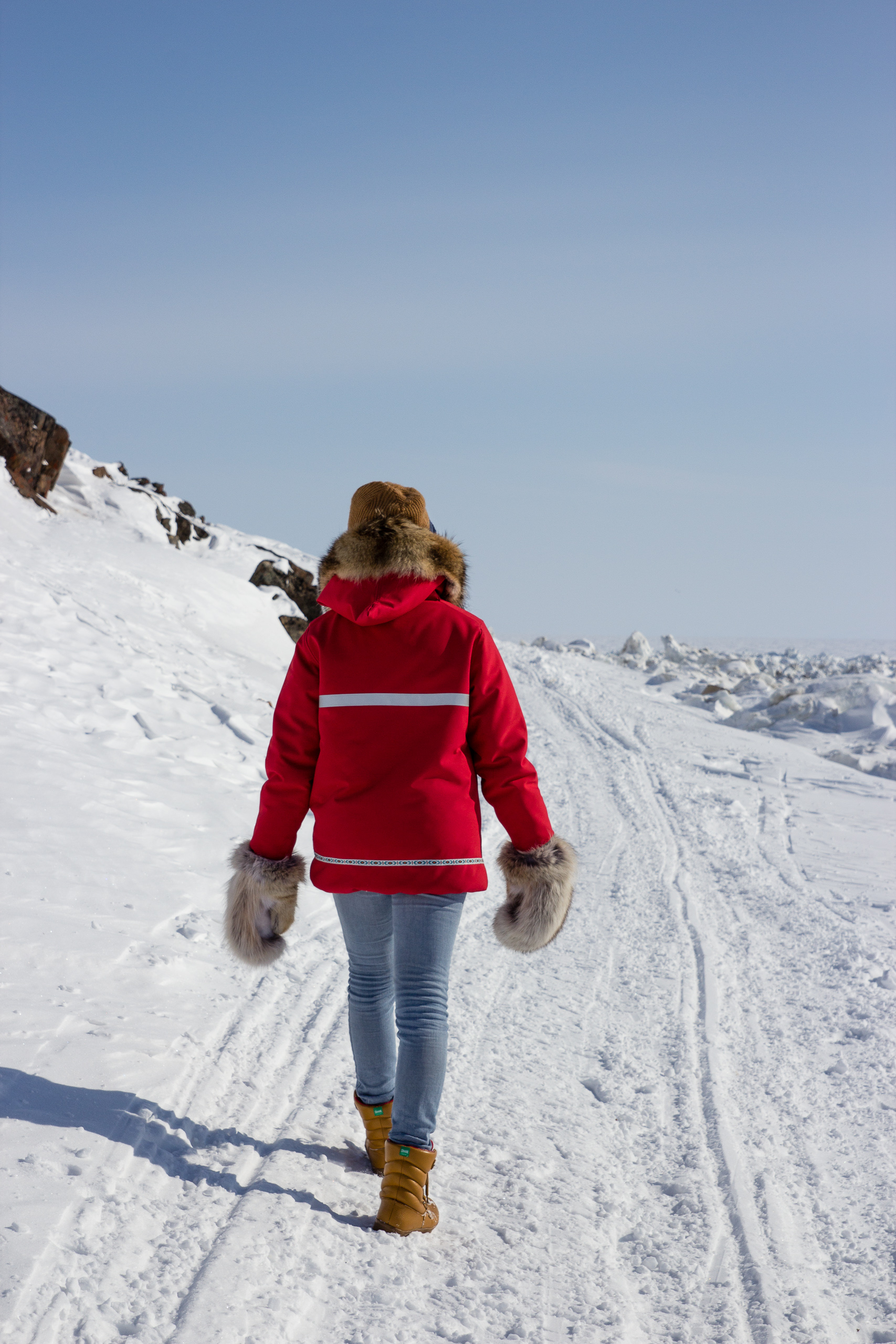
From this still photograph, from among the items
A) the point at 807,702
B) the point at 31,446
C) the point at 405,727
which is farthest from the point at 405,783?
the point at 807,702

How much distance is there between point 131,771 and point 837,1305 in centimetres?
476

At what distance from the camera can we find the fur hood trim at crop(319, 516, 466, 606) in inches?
88.0

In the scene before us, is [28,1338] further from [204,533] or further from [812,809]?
[204,533]

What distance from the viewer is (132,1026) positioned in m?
3.10

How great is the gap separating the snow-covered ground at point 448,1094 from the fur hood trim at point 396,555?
168cm

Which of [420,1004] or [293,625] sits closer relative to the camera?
[420,1004]

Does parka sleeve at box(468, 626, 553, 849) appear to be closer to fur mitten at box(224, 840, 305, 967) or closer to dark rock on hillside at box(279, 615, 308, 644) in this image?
fur mitten at box(224, 840, 305, 967)

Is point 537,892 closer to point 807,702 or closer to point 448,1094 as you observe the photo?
point 448,1094

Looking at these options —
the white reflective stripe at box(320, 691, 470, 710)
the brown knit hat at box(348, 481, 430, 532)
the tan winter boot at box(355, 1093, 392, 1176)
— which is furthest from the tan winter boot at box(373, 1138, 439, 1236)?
the brown knit hat at box(348, 481, 430, 532)

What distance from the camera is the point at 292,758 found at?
2359 millimetres

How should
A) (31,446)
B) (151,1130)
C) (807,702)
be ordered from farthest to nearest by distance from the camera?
(807,702), (31,446), (151,1130)

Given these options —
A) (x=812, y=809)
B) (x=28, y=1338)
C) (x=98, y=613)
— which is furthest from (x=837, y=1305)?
(x=98, y=613)

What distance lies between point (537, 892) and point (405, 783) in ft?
1.69

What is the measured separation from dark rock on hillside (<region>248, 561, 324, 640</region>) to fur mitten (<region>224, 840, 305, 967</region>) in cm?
1154
